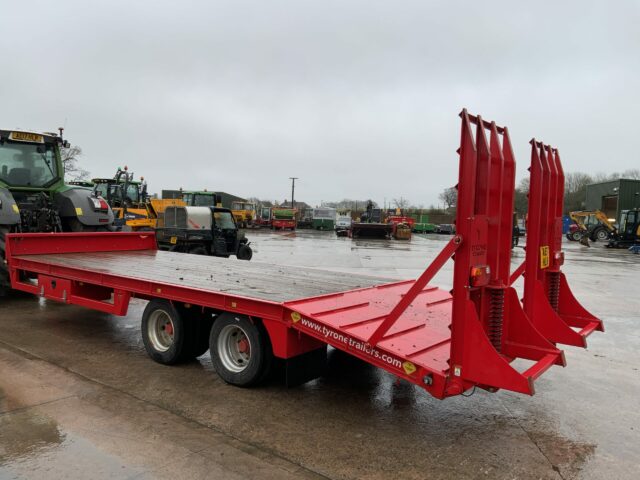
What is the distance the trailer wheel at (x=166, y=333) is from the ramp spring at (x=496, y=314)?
9.40ft

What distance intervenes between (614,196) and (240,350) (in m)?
48.9

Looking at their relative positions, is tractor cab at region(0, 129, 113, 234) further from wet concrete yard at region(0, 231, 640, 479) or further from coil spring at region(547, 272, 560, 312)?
coil spring at region(547, 272, 560, 312)

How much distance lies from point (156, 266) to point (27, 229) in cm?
367

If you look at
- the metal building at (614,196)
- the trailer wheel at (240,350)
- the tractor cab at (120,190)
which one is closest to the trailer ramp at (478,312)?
the trailer wheel at (240,350)

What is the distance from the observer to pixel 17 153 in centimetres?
869

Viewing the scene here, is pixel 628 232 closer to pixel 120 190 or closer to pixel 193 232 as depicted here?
pixel 193 232

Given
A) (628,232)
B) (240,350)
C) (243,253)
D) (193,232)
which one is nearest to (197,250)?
Result: (193,232)

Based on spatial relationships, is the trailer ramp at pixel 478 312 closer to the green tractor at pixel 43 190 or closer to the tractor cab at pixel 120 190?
the green tractor at pixel 43 190

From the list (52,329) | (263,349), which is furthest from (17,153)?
(263,349)

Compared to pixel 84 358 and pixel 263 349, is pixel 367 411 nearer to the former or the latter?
pixel 263 349

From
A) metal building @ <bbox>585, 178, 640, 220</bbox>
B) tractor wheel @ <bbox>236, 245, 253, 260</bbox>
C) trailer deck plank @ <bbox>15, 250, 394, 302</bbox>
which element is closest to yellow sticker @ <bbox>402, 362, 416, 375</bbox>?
trailer deck plank @ <bbox>15, 250, 394, 302</bbox>

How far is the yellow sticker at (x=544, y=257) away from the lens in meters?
4.18

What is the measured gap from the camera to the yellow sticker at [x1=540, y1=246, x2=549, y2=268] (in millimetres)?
4180

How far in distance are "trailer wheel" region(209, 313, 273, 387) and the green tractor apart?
17.9 feet
